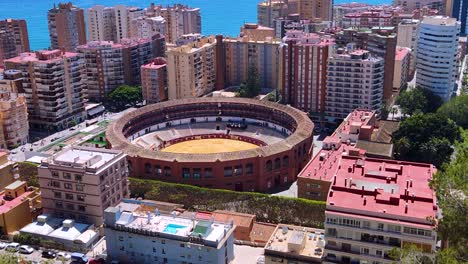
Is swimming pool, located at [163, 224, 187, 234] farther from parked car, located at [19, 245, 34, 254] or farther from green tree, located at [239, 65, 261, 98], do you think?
green tree, located at [239, 65, 261, 98]

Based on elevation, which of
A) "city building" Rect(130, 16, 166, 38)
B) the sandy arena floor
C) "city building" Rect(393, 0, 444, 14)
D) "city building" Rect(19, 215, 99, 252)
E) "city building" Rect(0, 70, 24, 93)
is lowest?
the sandy arena floor

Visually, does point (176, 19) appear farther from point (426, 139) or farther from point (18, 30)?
point (426, 139)

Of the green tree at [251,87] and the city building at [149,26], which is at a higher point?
→ the city building at [149,26]

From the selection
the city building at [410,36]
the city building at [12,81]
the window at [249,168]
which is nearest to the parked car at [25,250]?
the window at [249,168]

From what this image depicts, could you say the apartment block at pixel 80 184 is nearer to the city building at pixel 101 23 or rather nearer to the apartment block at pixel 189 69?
the apartment block at pixel 189 69

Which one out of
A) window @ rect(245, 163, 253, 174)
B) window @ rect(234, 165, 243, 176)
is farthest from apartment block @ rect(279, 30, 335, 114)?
window @ rect(234, 165, 243, 176)

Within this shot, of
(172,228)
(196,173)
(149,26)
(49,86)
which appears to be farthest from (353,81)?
(149,26)
